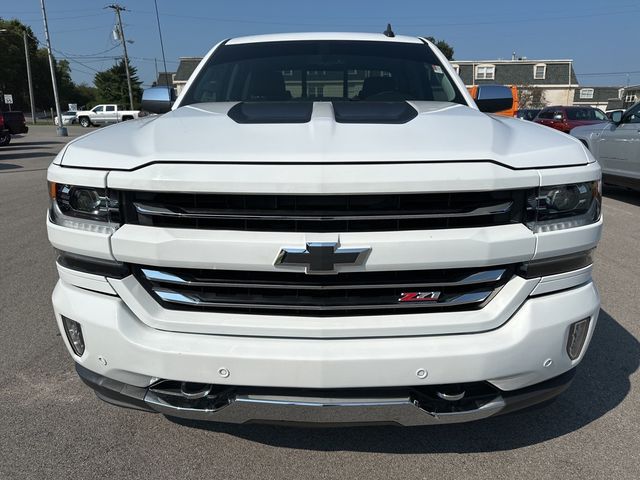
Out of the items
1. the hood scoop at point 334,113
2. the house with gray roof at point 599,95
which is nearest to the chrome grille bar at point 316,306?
the hood scoop at point 334,113

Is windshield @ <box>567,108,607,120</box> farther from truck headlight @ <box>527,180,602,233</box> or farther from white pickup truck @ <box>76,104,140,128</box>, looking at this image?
white pickup truck @ <box>76,104,140,128</box>

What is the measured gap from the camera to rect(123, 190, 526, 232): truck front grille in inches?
68.1

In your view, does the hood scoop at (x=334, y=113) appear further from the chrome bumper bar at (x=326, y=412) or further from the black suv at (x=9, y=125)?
the black suv at (x=9, y=125)

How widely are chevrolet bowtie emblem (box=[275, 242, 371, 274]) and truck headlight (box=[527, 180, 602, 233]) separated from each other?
62 cm

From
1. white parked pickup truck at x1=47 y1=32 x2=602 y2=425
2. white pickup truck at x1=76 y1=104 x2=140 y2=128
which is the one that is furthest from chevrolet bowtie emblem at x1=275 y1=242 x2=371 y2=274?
white pickup truck at x1=76 y1=104 x2=140 y2=128

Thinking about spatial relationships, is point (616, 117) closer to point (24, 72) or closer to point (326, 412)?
point (326, 412)

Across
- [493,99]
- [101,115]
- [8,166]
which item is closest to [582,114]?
[493,99]

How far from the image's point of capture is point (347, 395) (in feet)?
5.85

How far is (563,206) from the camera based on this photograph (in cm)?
187

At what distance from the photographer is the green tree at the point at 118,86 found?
58.2m

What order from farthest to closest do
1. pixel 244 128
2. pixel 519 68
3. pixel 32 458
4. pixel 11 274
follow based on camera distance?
pixel 519 68, pixel 11 274, pixel 32 458, pixel 244 128

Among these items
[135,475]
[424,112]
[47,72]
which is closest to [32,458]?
[135,475]

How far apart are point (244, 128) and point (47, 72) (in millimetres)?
85122

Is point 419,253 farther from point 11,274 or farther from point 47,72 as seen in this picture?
point 47,72
